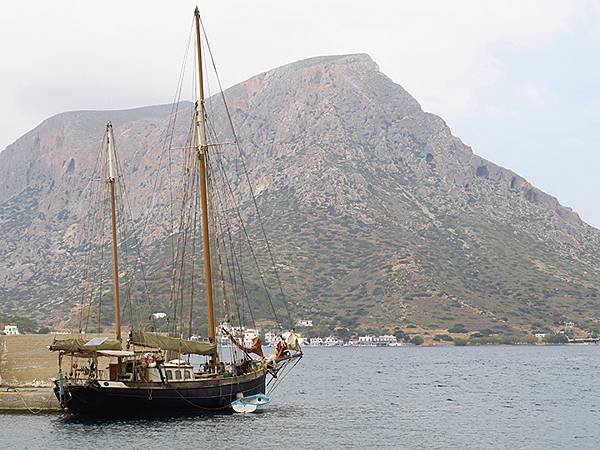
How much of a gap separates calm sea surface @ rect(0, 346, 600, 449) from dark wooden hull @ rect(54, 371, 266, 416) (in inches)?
34.5

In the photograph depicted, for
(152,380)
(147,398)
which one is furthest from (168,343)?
(147,398)

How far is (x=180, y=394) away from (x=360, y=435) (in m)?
11.5

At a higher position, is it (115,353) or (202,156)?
(202,156)

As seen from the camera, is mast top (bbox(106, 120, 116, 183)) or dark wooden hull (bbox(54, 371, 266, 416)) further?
mast top (bbox(106, 120, 116, 183))

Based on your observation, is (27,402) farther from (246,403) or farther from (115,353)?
(246,403)

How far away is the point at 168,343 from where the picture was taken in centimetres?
6372

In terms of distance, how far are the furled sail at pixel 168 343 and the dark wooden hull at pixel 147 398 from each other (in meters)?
2.85

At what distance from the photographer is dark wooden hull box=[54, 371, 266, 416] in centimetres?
5938

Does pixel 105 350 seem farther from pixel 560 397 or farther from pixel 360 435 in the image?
pixel 560 397

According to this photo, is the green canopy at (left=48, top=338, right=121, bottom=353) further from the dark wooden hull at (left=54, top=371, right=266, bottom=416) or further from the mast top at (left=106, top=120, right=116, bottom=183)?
the mast top at (left=106, top=120, right=116, bottom=183)

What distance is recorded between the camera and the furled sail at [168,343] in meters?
62.5

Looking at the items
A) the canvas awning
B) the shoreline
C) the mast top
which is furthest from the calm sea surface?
the mast top

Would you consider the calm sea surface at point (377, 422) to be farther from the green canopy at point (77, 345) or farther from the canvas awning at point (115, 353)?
the green canopy at point (77, 345)

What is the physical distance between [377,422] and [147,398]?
56.8 ft
